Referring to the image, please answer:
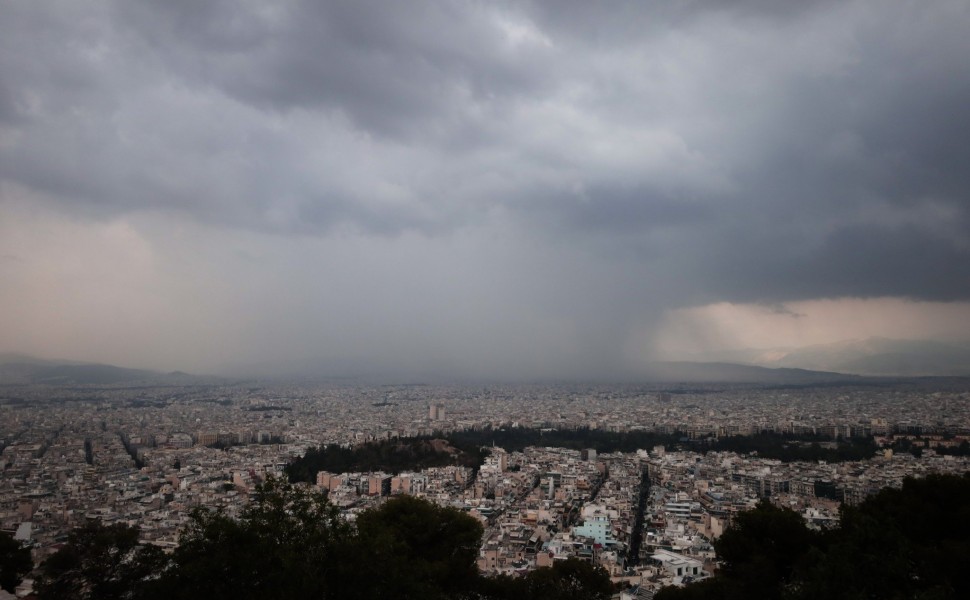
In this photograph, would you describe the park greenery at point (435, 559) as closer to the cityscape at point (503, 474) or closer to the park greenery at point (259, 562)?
the park greenery at point (259, 562)

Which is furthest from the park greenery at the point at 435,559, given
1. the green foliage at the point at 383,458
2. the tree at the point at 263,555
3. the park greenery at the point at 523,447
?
the green foliage at the point at 383,458

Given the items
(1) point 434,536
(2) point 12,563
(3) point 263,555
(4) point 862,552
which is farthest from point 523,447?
(4) point 862,552

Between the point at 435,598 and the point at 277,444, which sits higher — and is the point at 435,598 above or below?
above

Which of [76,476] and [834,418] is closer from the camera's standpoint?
[76,476]

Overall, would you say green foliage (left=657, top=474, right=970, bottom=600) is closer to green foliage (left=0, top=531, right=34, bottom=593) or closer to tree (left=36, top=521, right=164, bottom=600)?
tree (left=36, top=521, right=164, bottom=600)

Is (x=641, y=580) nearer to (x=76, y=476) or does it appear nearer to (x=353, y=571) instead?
(x=353, y=571)

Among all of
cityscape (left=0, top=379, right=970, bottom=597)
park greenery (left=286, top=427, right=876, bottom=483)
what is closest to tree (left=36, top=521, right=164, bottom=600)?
cityscape (left=0, top=379, right=970, bottom=597)

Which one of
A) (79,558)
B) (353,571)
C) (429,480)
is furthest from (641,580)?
(429,480)
